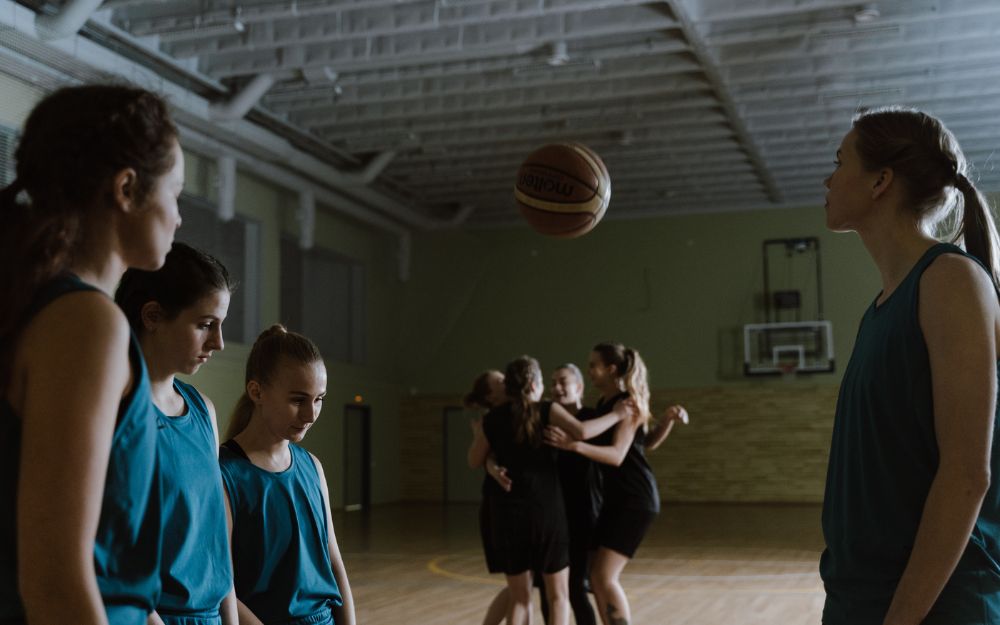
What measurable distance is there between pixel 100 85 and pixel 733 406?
55.4 feet

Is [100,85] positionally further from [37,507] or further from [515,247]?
[515,247]

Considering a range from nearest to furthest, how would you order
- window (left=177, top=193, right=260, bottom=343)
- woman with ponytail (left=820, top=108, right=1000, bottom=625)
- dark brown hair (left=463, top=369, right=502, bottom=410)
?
woman with ponytail (left=820, top=108, right=1000, bottom=625), dark brown hair (left=463, top=369, right=502, bottom=410), window (left=177, top=193, right=260, bottom=343)

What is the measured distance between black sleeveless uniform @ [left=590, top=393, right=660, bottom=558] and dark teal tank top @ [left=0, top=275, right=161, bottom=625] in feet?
13.1

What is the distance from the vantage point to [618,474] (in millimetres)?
5395

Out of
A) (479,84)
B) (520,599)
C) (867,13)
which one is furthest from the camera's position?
(479,84)

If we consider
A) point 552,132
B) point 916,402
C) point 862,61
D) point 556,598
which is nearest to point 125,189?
point 916,402

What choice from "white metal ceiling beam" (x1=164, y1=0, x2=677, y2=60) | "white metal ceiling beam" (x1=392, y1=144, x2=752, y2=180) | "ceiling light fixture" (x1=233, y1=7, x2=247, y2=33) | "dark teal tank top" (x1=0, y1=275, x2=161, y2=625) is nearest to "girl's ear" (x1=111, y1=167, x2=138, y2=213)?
"dark teal tank top" (x1=0, y1=275, x2=161, y2=625)

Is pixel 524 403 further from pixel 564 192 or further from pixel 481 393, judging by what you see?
pixel 564 192

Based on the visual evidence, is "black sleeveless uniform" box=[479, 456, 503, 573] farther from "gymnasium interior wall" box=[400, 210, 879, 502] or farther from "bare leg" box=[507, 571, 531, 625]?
"gymnasium interior wall" box=[400, 210, 879, 502]

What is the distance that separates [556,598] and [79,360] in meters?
4.11

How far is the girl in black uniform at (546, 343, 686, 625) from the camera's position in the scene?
206 inches

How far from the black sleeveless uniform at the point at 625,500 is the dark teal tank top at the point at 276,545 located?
2.95m

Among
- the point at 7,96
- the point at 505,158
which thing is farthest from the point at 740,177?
the point at 7,96

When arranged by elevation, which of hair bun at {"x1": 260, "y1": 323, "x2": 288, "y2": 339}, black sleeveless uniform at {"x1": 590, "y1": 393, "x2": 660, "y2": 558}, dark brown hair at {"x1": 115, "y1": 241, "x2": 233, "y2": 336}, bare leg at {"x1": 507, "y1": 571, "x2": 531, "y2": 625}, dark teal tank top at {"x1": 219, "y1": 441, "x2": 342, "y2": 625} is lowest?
bare leg at {"x1": 507, "y1": 571, "x2": 531, "y2": 625}
